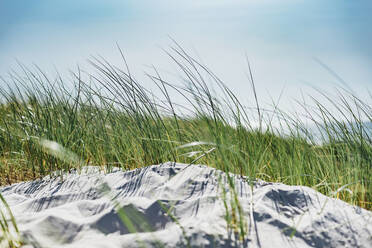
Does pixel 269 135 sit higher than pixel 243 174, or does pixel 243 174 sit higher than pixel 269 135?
pixel 269 135

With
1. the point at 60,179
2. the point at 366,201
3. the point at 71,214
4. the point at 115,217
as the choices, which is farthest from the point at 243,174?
the point at 60,179

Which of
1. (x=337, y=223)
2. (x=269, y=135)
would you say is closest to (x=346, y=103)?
(x=269, y=135)

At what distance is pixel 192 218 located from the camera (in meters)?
1.28

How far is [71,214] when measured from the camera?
1350mm

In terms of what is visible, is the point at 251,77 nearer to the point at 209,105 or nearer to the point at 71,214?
the point at 209,105

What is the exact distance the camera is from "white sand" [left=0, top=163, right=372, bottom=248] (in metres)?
1.13

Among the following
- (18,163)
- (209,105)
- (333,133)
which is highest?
(209,105)

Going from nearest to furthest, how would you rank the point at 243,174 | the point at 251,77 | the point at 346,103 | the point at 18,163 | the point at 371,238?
1. the point at 371,238
2. the point at 243,174
3. the point at 251,77
4. the point at 346,103
5. the point at 18,163

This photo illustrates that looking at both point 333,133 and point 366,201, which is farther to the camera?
point 333,133

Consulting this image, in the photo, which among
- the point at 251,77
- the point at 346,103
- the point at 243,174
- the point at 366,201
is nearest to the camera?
the point at 366,201

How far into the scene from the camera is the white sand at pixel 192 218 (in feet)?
3.72

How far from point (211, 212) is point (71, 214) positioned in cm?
62

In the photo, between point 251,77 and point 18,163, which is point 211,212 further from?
point 18,163

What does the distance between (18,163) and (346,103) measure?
9.11 feet
